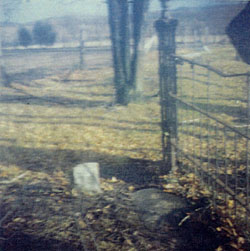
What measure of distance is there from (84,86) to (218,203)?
847 cm

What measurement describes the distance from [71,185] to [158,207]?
3.91 ft

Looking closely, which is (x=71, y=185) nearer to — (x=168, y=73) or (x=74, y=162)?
(x=74, y=162)

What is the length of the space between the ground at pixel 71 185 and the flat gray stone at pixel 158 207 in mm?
90

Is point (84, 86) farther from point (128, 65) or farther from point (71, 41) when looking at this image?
point (71, 41)

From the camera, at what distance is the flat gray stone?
2990 mm

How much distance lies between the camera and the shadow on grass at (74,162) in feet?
13.3

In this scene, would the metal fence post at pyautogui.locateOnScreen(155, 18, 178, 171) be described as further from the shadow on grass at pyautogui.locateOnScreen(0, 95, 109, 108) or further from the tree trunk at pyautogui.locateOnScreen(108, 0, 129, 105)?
the shadow on grass at pyautogui.locateOnScreen(0, 95, 109, 108)

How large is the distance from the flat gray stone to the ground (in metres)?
0.09

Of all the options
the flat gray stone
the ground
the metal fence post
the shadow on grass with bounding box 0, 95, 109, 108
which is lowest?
the flat gray stone

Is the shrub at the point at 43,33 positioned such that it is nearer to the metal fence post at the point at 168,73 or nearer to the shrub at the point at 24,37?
the shrub at the point at 24,37

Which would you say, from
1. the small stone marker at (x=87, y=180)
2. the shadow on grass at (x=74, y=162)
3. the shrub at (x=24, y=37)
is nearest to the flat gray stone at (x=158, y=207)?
the shadow on grass at (x=74, y=162)

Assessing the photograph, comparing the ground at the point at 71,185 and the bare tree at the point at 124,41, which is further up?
the bare tree at the point at 124,41

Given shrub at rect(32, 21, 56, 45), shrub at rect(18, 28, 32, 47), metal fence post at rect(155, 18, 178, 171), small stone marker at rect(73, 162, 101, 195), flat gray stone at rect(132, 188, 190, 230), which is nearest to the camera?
flat gray stone at rect(132, 188, 190, 230)

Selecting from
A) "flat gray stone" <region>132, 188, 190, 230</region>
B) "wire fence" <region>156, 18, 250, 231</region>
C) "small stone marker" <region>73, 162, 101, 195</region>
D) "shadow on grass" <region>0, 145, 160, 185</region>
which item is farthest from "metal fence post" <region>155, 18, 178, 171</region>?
"small stone marker" <region>73, 162, 101, 195</region>
